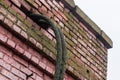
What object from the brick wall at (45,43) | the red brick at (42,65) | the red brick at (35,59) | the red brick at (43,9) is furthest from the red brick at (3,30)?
the red brick at (43,9)

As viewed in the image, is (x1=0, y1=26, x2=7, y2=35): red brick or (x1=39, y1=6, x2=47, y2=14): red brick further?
(x1=39, y1=6, x2=47, y2=14): red brick

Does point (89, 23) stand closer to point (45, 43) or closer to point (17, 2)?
point (45, 43)

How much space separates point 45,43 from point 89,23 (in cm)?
123

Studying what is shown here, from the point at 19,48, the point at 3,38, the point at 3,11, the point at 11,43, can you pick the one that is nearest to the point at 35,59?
the point at 19,48

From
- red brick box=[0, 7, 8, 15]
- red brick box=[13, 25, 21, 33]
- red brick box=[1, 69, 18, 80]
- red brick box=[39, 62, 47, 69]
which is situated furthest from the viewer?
red brick box=[39, 62, 47, 69]

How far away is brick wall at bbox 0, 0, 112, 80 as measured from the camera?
9.49 ft

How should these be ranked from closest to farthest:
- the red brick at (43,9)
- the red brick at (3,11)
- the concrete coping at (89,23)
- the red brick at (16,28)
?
1. the red brick at (3,11)
2. the red brick at (16,28)
3. the red brick at (43,9)
4. the concrete coping at (89,23)

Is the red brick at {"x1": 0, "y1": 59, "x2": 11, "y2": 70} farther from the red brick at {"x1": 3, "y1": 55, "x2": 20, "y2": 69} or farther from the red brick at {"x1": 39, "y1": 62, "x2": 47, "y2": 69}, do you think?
the red brick at {"x1": 39, "y1": 62, "x2": 47, "y2": 69}

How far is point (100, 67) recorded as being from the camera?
4461mm

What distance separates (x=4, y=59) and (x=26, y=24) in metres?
0.55

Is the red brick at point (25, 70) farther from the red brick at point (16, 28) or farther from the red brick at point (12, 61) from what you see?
the red brick at point (16, 28)

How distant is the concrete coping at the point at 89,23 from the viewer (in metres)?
4.09

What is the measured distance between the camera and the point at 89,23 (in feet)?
14.3

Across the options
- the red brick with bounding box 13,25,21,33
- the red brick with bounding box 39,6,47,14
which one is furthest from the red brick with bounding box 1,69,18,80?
the red brick with bounding box 39,6,47,14
